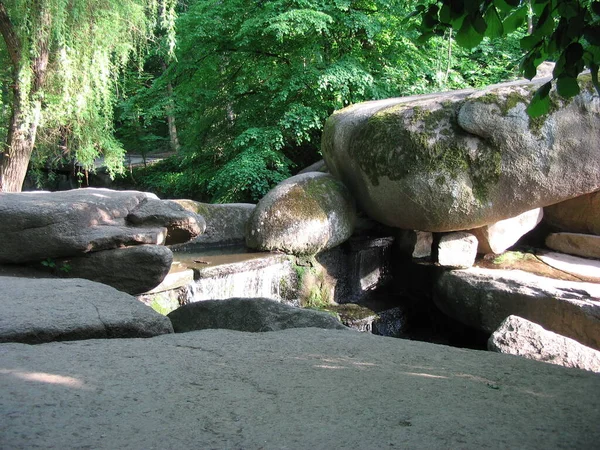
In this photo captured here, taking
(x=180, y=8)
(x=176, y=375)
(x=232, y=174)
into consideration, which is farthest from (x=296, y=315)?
(x=180, y=8)

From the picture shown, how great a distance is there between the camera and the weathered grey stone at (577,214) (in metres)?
8.43

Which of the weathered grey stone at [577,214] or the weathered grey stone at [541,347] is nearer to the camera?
the weathered grey stone at [541,347]

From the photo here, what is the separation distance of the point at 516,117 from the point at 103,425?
22.0ft

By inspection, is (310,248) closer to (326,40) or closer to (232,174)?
(232,174)

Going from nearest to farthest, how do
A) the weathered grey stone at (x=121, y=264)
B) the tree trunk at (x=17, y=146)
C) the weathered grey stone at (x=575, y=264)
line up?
the weathered grey stone at (x=121, y=264)
the weathered grey stone at (x=575, y=264)
the tree trunk at (x=17, y=146)

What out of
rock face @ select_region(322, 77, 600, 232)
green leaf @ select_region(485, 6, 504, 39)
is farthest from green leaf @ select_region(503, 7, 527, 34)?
rock face @ select_region(322, 77, 600, 232)

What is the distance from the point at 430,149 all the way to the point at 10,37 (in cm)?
653

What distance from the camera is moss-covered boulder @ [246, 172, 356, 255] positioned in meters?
7.97

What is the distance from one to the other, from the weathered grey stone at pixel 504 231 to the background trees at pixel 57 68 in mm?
6070

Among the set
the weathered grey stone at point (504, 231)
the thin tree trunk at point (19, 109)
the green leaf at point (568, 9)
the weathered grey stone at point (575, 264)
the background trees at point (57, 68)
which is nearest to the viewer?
the green leaf at point (568, 9)

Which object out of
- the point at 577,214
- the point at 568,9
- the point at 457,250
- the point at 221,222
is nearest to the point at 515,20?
the point at 568,9

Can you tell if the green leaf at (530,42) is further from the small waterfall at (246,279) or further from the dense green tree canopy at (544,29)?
the small waterfall at (246,279)

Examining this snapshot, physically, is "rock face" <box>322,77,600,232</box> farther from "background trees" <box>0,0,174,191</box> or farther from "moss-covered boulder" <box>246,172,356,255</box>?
"background trees" <box>0,0,174,191</box>

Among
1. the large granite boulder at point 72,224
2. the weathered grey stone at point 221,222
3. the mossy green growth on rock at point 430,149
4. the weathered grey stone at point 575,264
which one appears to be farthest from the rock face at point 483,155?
the large granite boulder at point 72,224
